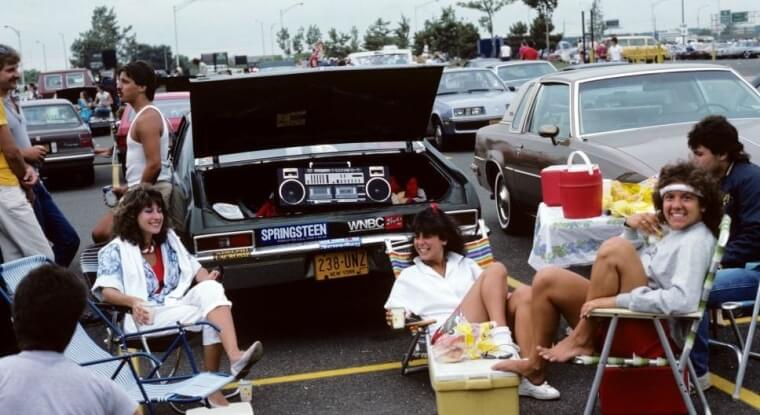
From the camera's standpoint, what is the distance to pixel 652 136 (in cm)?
831

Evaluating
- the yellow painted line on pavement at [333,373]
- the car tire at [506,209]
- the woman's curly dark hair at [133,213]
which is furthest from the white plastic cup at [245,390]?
the car tire at [506,209]

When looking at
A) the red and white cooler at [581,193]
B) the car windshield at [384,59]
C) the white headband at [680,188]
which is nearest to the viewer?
the white headband at [680,188]

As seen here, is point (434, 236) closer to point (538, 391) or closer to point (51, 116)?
point (538, 391)

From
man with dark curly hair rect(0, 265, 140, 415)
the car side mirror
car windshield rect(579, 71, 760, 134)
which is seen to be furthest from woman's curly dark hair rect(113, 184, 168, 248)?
car windshield rect(579, 71, 760, 134)

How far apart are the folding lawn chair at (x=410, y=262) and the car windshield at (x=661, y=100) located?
2751 millimetres

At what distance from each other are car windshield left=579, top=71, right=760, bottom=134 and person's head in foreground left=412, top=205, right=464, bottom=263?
10.0ft

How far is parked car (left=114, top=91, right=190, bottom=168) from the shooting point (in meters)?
16.3

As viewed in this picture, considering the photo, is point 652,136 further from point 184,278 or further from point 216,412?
point 216,412

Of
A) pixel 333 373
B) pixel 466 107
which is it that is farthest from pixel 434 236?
pixel 466 107

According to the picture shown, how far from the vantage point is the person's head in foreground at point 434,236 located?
6.04m

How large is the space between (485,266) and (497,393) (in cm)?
158

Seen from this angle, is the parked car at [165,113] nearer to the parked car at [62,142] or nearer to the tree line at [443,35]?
the parked car at [62,142]

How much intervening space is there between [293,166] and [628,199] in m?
2.53

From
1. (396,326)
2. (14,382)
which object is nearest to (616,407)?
(396,326)
